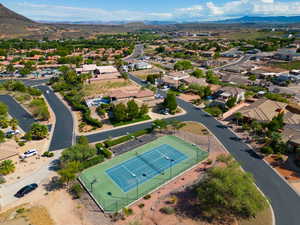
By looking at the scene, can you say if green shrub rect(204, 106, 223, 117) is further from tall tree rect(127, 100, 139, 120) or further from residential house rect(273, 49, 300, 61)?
residential house rect(273, 49, 300, 61)

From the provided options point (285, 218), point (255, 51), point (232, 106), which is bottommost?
point (285, 218)

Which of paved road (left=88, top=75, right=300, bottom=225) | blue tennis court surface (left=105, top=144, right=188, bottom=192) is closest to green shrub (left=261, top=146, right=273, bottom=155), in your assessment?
paved road (left=88, top=75, right=300, bottom=225)

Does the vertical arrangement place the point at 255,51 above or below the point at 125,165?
above

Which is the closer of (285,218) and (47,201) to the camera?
(285,218)

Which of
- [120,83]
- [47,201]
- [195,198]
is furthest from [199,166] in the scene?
[120,83]

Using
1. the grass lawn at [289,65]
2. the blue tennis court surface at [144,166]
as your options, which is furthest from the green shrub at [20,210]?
the grass lawn at [289,65]

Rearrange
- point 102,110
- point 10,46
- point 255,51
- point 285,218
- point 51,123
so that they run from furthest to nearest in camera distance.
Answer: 1. point 10,46
2. point 255,51
3. point 102,110
4. point 51,123
5. point 285,218

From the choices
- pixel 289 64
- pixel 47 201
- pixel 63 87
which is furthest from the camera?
pixel 289 64

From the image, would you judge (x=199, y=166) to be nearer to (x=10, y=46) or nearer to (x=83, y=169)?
(x=83, y=169)
